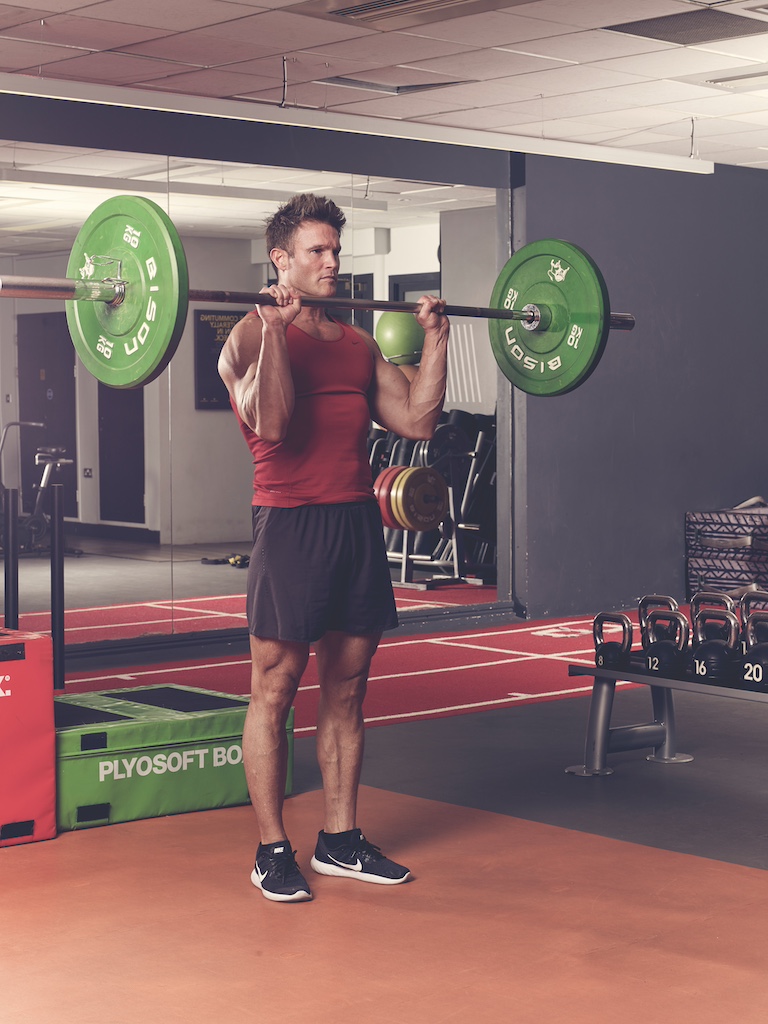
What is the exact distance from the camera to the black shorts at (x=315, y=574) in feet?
10.5

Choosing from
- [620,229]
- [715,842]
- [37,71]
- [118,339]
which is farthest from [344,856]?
[620,229]

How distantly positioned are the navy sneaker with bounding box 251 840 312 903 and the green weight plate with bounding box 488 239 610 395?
5.22 ft

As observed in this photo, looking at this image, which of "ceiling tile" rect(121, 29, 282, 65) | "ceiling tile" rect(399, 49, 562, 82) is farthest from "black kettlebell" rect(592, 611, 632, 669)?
"ceiling tile" rect(121, 29, 282, 65)

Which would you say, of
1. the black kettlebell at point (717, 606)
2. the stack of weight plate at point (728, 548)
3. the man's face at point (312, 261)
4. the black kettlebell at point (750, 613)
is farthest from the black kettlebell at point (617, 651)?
the stack of weight plate at point (728, 548)

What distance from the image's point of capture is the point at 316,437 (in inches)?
127

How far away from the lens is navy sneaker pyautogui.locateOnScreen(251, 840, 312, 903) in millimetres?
3197

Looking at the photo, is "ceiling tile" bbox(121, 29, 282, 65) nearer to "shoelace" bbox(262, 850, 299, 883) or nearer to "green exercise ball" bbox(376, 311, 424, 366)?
"green exercise ball" bbox(376, 311, 424, 366)

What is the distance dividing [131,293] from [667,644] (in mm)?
1837

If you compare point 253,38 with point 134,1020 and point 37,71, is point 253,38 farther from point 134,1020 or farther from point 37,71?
point 134,1020

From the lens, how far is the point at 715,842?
12.0ft

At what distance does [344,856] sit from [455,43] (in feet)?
11.6

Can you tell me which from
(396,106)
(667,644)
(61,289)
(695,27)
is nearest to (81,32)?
(396,106)

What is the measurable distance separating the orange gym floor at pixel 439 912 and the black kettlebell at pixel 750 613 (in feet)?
1.43

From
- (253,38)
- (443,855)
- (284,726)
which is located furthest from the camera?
(253,38)
